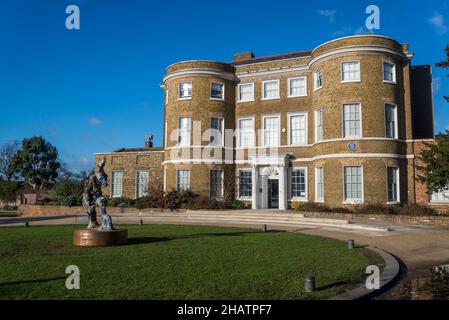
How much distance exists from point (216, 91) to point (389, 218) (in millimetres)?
14469

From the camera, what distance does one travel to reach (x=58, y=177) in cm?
6028

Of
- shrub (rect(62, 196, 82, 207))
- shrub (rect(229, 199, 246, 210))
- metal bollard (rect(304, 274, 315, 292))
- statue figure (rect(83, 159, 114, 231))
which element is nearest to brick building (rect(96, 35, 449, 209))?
shrub (rect(229, 199, 246, 210))

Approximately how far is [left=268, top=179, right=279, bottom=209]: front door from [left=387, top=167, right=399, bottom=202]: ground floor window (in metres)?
7.18

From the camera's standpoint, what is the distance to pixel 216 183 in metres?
26.1

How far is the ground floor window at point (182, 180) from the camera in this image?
26.1 metres

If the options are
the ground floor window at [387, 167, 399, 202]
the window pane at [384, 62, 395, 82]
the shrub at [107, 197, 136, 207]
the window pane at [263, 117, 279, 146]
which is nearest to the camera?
the ground floor window at [387, 167, 399, 202]

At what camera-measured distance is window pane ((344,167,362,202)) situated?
2111 centimetres

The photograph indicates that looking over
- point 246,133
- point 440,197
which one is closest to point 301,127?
point 246,133

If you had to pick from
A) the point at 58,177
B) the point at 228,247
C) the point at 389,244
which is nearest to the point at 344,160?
the point at 389,244

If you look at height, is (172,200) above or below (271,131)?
below

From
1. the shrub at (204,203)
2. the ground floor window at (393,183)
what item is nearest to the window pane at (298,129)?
the ground floor window at (393,183)

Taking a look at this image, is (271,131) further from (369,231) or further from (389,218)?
(369,231)

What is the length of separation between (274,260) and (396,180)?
15.3 metres

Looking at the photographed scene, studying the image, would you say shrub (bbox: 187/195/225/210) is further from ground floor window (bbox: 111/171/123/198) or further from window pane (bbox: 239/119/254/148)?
ground floor window (bbox: 111/171/123/198)
